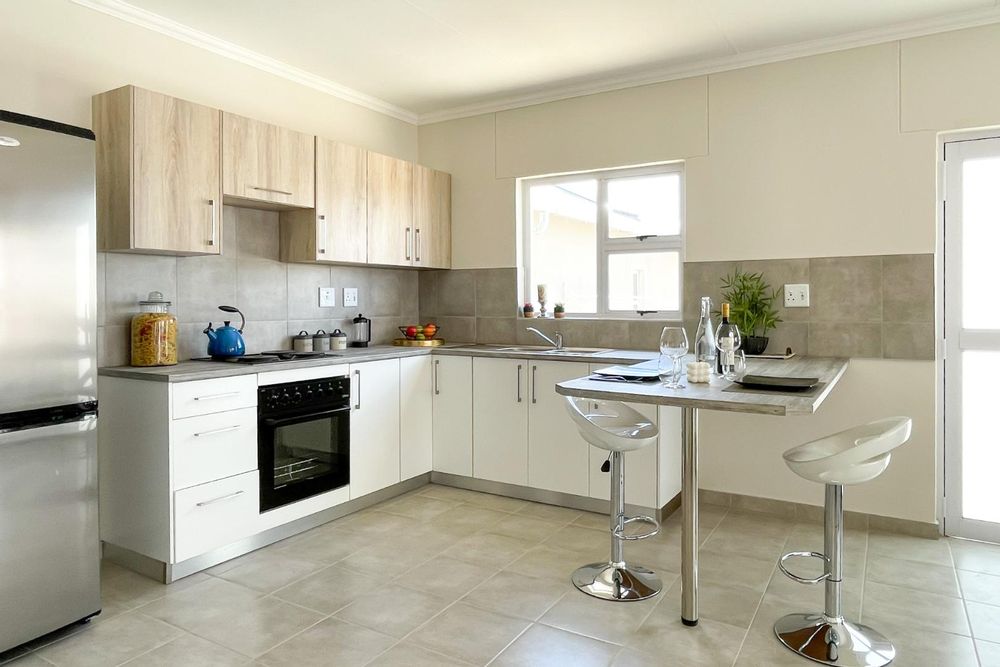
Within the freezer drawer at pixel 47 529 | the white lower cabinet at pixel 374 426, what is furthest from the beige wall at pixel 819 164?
the freezer drawer at pixel 47 529

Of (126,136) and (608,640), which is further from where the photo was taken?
(126,136)

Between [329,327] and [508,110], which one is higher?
[508,110]

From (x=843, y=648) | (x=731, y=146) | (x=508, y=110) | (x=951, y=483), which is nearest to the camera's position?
(x=843, y=648)

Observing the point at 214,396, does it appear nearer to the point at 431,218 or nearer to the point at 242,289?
the point at 242,289

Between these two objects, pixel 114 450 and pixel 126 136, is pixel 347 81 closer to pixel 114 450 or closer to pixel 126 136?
pixel 126 136

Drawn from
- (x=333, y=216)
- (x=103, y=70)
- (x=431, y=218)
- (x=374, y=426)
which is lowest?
(x=374, y=426)

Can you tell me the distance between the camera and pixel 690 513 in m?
2.39

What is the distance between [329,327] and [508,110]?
1.92 metres

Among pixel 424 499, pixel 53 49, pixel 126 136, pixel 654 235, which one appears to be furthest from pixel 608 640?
pixel 53 49

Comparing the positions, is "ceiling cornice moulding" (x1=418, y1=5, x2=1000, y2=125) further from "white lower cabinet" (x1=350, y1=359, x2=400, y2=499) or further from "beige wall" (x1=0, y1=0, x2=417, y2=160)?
"white lower cabinet" (x1=350, y1=359, x2=400, y2=499)

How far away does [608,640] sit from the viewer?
233 cm

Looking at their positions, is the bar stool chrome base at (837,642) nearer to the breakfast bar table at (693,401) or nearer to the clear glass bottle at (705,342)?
the breakfast bar table at (693,401)

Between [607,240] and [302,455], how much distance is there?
2.32 meters

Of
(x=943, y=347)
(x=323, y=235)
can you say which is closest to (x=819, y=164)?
(x=943, y=347)
